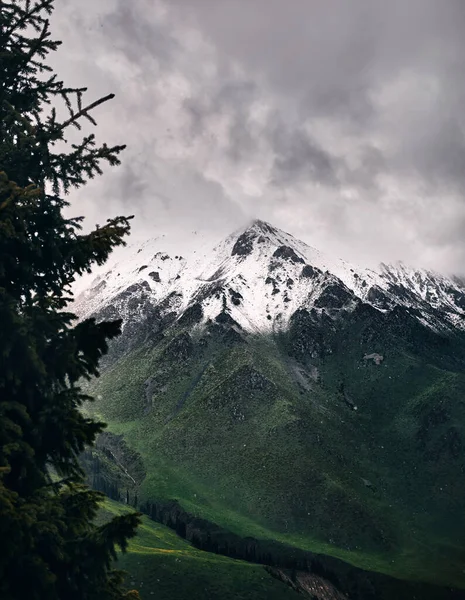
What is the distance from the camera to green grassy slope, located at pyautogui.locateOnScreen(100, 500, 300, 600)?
85.8 m

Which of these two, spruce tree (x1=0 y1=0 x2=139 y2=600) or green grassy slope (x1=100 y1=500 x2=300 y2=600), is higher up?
spruce tree (x1=0 y1=0 x2=139 y2=600)

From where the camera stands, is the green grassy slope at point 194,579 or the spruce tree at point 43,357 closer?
the spruce tree at point 43,357

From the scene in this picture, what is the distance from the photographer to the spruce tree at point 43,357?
10.5m

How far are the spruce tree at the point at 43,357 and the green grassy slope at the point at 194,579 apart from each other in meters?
83.3

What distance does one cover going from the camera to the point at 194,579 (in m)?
91.3

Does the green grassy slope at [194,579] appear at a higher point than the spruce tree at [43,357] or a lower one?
lower

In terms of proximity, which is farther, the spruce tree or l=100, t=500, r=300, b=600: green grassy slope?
l=100, t=500, r=300, b=600: green grassy slope

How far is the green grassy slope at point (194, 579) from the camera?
281 ft

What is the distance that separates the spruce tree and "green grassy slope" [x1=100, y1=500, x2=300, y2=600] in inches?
3279

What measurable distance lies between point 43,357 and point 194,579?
315 ft

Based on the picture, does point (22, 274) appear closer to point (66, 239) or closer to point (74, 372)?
point (66, 239)

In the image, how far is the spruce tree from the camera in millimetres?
10500

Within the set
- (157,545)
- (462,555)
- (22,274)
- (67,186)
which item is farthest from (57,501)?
(462,555)

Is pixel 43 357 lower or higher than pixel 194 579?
higher
